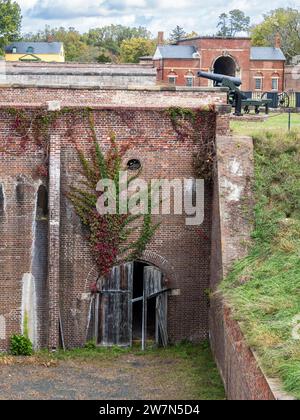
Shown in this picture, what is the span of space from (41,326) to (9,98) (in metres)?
6.99

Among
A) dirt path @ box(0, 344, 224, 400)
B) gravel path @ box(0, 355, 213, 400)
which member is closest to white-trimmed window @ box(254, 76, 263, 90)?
dirt path @ box(0, 344, 224, 400)

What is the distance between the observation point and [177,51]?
5459 centimetres

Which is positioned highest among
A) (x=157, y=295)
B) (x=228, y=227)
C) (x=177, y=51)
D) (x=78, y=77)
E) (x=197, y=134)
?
(x=177, y=51)

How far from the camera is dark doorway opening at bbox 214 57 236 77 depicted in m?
55.8

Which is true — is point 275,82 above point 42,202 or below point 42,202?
above

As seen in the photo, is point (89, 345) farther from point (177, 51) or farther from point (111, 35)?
point (111, 35)

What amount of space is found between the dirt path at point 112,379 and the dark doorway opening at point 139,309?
114 centimetres

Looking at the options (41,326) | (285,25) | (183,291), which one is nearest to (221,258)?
(183,291)

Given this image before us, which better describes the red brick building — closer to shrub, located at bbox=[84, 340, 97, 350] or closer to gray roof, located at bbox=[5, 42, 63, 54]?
gray roof, located at bbox=[5, 42, 63, 54]

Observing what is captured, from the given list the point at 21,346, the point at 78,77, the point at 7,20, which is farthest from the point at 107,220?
the point at 7,20

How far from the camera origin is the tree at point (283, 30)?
74.3 meters

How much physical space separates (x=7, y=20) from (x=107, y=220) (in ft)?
163

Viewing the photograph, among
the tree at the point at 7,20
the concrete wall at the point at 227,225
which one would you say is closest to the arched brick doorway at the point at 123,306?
the concrete wall at the point at 227,225

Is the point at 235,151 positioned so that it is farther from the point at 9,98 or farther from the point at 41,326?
the point at 9,98
